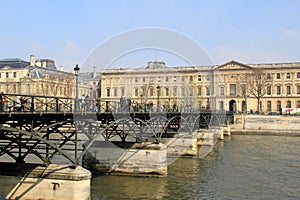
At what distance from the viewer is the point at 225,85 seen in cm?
10469

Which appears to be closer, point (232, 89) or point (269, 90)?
point (269, 90)

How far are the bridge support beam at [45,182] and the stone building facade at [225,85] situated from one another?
72218mm

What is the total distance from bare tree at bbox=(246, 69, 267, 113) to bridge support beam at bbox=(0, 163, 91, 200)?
75.5 m

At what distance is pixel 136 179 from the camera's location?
25750 mm

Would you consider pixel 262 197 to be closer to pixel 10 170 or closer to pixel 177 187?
pixel 177 187

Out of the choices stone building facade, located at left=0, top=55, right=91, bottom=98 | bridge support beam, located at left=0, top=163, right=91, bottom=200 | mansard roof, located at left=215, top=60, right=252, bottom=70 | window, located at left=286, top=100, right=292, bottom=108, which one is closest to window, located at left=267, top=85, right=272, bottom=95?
window, located at left=286, top=100, right=292, bottom=108

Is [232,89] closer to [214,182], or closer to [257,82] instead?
[257,82]

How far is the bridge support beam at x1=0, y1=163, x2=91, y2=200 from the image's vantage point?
1712 cm

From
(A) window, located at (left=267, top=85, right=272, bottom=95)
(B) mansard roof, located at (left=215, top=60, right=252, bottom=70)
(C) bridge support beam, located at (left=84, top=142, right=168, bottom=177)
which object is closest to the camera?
(C) bridge support beam, located at (left=84, top=142, right=168, bottom=177)

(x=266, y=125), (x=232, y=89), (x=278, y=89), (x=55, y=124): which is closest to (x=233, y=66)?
(x=232, y=89)

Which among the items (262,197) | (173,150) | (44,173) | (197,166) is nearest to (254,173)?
(197,166)

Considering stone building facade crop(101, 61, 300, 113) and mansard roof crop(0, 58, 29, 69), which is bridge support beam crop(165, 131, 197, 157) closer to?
stone building facade crop(101, 61, 300, 113)

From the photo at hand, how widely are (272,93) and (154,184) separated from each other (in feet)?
267

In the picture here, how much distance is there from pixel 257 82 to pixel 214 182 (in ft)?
223
